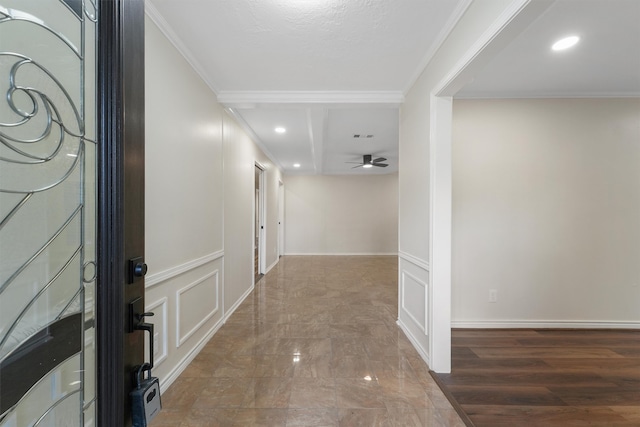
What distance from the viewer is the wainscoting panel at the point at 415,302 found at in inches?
86.9

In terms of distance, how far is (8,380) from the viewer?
526mm

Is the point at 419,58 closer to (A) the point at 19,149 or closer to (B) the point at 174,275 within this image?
(A) the point at 19,149

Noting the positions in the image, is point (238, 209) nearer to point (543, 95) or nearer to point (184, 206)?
point (184, 206)

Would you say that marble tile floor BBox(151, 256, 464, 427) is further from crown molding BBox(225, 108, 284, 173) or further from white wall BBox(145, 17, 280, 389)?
crown molding BBox(225, 108, 284, 173)

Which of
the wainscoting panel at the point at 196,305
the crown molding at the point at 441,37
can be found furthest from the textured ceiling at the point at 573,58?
the wainscoting panel at the point at 196,305

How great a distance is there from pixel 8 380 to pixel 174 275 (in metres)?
1.49

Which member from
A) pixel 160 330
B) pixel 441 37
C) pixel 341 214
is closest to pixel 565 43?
pixel 441 37

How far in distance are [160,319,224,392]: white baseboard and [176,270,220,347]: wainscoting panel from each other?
15cm

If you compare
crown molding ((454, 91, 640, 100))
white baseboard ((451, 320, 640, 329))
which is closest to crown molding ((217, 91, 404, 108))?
crown molding ((454, 91, 640, 100))

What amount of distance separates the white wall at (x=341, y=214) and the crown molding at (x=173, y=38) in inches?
216

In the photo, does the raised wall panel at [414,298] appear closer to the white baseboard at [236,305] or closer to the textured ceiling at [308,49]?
the textured ceiling at [308,49]

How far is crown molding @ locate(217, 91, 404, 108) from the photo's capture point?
2.71 m

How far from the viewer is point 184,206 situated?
2.10 metres

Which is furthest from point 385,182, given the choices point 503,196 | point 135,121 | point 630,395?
point 135,121
